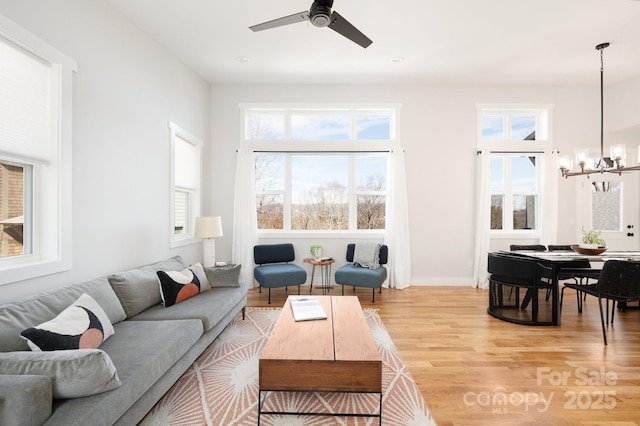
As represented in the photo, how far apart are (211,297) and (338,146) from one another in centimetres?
336

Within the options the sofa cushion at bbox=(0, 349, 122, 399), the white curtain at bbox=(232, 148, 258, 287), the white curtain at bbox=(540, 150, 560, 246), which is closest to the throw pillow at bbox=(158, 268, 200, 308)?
the sofa cushion at bbox=(0, 349, 122, 399)

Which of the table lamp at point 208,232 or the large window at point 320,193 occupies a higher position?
the large window at point 320,193

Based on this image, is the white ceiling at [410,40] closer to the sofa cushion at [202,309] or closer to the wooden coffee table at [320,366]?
the sofa cushion at [202,309]

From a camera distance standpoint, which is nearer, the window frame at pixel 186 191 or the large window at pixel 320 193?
the window frame at pixel 186 191

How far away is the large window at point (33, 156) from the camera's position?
2.19 m

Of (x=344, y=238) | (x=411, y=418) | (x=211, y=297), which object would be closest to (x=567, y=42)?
(x=344, y=238)

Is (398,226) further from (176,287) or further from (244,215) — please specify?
(176,287)

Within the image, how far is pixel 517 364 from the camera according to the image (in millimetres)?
2816

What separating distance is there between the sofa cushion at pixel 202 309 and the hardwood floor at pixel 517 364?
133cm

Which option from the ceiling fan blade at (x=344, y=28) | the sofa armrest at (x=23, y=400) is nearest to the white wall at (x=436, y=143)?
the ceiling fan blade at (x=344, y=28)

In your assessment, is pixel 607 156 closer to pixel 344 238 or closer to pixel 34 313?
pixel 344 238

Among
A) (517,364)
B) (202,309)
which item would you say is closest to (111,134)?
(202,309)

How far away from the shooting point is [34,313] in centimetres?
196

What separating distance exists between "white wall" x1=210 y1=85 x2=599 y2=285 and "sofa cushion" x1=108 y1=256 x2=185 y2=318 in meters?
2.56
